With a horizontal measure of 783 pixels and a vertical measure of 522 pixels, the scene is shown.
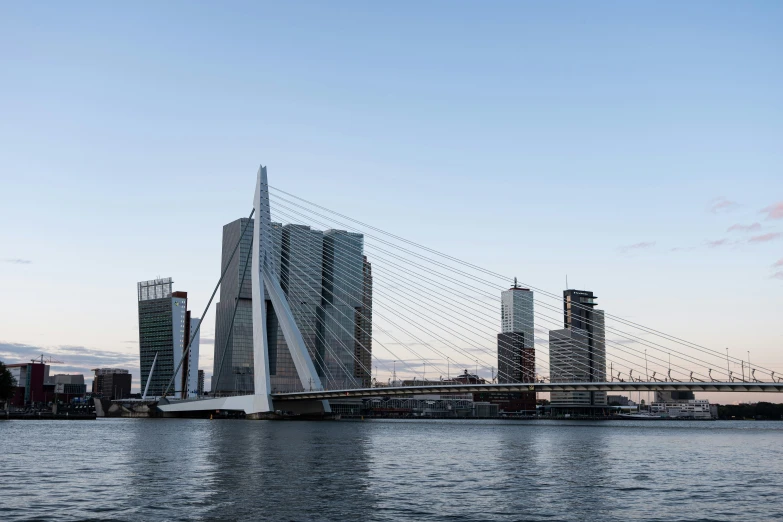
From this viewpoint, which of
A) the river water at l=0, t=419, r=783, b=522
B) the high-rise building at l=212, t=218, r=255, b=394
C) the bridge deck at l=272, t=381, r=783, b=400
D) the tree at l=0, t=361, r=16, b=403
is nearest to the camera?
the river water at l=0, t=419, r=783, b=522

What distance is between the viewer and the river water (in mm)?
23828

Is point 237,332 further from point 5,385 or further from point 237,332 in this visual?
point 5,385

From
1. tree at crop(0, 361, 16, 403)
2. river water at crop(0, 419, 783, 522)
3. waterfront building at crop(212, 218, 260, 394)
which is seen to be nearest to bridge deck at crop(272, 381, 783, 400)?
river water at crop(0, 419, 783, 522)

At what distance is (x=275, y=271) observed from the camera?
92.7 metres

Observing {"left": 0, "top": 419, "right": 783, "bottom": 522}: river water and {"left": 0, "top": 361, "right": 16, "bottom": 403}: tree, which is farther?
{"left": 0, "top": 361, "right": 16, "bottom": 403}: tree

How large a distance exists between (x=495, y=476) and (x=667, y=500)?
8.58 metres

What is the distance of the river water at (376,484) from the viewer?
2383 centimetres

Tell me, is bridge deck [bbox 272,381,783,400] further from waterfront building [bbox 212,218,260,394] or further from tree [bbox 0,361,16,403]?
waterfront building [bbox 212,218,260,394]

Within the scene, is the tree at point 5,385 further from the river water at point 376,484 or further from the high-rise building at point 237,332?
the river water at point 376,484

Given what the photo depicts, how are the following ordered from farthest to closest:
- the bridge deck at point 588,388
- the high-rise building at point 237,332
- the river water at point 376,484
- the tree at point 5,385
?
the high-rise building at point 237,332 < the tree at point 5,385 < the bridge deck at point 588,388 < the river water at point 376,484

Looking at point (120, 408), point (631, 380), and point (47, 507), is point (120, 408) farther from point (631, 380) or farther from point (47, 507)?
point (47, 507)

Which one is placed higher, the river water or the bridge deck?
the bridge deck

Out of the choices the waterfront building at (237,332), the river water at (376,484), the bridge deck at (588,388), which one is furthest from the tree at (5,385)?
the river water at (376,484)

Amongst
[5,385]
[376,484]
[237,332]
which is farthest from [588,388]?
[237,332]
